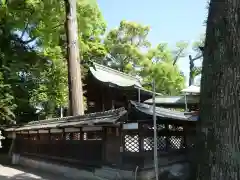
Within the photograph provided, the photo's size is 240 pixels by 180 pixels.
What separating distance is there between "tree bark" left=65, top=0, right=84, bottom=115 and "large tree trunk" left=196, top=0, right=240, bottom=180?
1069 centimetres

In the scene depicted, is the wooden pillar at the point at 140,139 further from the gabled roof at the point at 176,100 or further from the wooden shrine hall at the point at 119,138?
the gabled roof at the point at 176,100

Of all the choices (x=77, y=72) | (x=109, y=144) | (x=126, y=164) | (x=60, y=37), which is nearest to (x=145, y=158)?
(x=126, y=164)

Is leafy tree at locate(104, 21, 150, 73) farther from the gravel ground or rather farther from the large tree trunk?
the large tree trunk

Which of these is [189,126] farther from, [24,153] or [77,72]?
[24,153]

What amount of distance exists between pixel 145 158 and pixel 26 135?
7.57 metres

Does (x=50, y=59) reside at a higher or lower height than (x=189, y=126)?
higher

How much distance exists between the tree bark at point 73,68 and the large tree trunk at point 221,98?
1069 centimetres

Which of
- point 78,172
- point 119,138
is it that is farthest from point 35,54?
point 119,138

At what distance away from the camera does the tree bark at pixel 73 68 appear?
13.4 meters

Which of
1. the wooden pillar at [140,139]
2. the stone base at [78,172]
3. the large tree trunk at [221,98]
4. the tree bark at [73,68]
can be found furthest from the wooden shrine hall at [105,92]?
the large tree trunk at [221,98]

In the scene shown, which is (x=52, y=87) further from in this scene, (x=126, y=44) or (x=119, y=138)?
(x=126, y=44)

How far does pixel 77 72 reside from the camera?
13.9m

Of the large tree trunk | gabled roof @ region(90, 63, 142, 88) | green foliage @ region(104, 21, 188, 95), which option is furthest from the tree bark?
green foliage @ region(104, 21, 188, 95)

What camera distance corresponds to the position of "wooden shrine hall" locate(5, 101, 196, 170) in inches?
297
